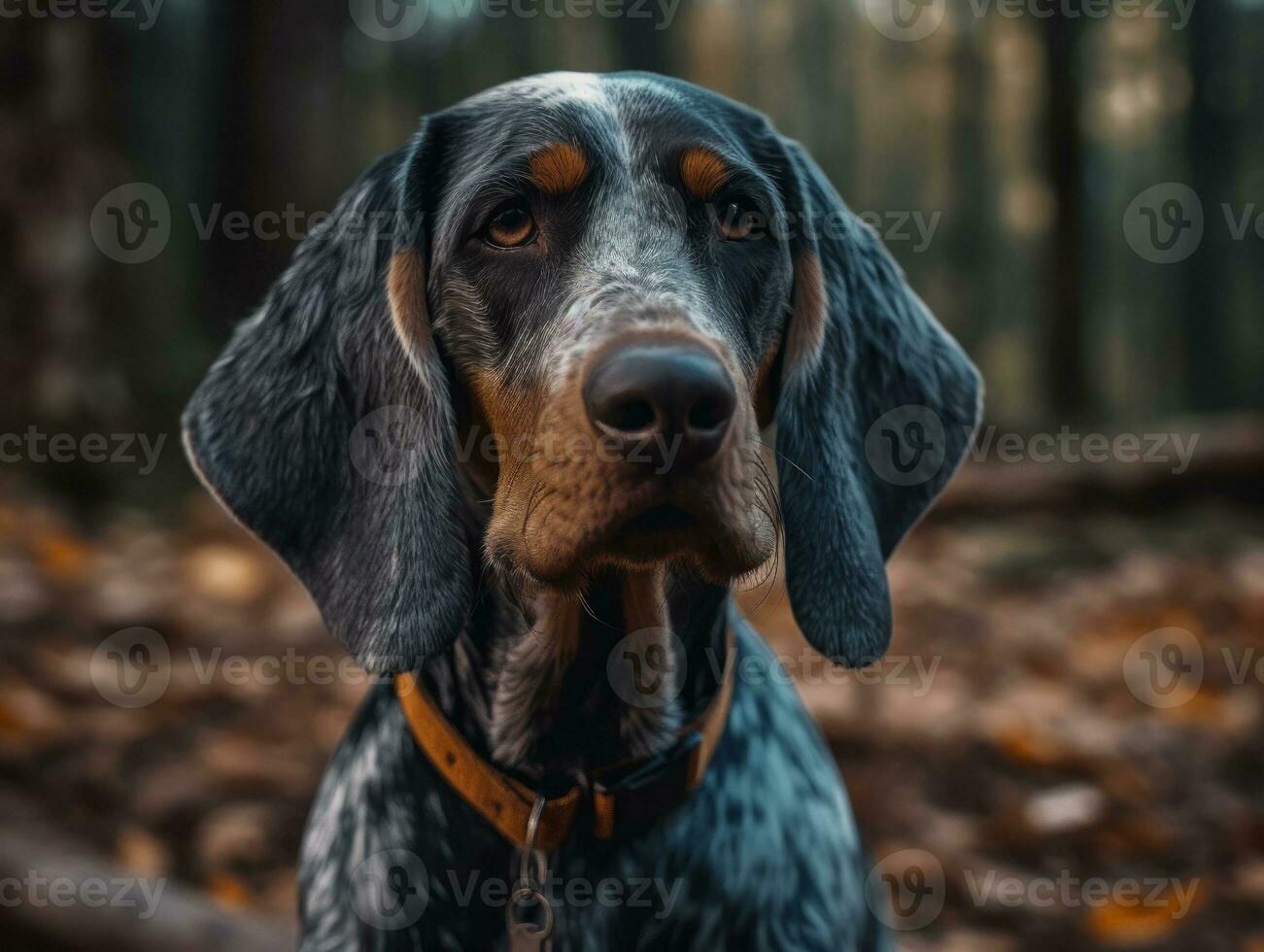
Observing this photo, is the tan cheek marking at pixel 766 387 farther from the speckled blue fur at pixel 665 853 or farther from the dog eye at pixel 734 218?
the speckled blue fur at pixel 665 853

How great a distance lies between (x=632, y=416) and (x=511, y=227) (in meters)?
0.70

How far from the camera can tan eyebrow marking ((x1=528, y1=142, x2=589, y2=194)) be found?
2.32 m

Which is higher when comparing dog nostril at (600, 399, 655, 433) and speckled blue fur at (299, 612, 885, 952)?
dog nostril at (600, 399, 655, 433)

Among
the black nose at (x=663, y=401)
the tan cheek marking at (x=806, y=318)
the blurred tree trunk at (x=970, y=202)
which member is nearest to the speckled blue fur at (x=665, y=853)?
the tan cheek marking at (x=806, y=318)

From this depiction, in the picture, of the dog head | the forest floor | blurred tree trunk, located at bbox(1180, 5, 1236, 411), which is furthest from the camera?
blurred tree trunk, located at bbox(1180, 5, 1236, 411)

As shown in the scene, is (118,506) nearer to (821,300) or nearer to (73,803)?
(73,803)

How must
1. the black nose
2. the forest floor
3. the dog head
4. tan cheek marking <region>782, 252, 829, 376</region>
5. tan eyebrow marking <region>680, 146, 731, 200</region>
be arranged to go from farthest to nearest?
1. the forest floor
2. tan cheek marking <region>782, 252, 829, 376</region>
3. tan eyebrow marking <region>680, 146, 731, 200</region>
4. the dog head
5. the black nose

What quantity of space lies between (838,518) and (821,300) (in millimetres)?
476

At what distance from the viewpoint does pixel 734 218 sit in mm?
2449

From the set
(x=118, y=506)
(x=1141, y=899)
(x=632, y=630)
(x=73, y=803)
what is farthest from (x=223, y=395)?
(x=118, y=506)

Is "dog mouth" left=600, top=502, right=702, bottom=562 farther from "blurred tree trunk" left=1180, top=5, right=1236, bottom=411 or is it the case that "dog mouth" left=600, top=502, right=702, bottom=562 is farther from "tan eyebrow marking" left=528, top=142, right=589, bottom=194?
"blurred tree trunk" left=1180, top=5, right=1236, bottom=411

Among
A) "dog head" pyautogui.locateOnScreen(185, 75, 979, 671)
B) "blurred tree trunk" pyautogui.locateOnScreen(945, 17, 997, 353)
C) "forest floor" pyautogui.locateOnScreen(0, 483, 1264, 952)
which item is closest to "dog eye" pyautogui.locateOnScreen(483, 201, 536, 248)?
"dog head" pyautogui.locateOnScreen(185, 75, 979, 671)

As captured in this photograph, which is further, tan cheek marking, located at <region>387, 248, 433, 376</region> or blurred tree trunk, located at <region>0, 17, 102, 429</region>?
blurred tree trunk, located at <region>0, 17, 102, 429</region>

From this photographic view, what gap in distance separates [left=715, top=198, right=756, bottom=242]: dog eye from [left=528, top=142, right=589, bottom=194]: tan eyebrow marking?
0.30 metres
